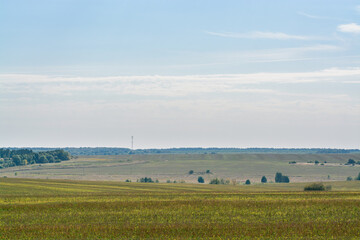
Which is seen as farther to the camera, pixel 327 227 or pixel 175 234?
pixel 327 227

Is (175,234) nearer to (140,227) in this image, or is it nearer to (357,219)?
(140,227)

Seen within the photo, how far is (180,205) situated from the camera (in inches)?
1832

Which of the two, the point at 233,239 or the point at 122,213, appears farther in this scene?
the point at 122,213

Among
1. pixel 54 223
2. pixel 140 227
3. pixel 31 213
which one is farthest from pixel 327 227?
pixel 31 213

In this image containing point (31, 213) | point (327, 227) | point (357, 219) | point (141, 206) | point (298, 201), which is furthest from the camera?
point (298, 201)

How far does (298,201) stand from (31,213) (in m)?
24.7

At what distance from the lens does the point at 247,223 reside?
121 ft

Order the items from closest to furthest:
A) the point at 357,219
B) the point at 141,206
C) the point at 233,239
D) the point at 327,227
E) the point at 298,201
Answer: the point at 233,239 → the point at 327,227 → the point at 357,219 → the point at 141,206 → the point at 298,201

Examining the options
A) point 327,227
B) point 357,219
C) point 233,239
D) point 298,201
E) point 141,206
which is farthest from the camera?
point 298,201

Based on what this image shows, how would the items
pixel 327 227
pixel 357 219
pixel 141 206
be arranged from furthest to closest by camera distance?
pixel 141 206
pixel 357 219
pixel 327 227

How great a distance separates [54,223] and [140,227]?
21.9 feet

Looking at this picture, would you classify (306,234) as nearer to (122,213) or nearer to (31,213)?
(122,213)

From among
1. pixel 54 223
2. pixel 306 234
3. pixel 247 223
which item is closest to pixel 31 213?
pixel 54 223

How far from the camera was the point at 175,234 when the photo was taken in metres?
32.8
